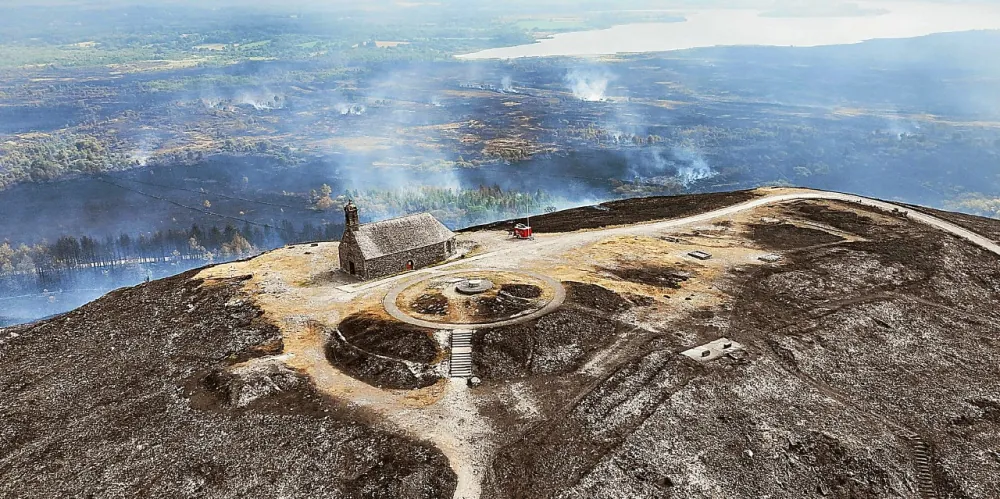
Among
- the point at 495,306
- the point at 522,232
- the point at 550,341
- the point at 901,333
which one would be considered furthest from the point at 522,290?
the point at 901,333

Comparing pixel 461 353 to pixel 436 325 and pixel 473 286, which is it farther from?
pixel 473 286

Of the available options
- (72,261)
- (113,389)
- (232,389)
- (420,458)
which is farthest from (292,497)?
(72,261)

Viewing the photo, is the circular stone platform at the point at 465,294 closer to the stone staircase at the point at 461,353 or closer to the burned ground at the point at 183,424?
the stone staircase at the point at 461,353

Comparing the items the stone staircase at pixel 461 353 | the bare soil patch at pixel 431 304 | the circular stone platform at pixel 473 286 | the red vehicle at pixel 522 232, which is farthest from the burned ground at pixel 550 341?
the red vehicle at pixel 522 232

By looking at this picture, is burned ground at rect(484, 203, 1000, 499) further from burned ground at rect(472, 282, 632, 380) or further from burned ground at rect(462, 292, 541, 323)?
burned ground at rect(462, 292, 541, 323)

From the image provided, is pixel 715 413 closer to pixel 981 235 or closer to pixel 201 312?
pixel 201 312

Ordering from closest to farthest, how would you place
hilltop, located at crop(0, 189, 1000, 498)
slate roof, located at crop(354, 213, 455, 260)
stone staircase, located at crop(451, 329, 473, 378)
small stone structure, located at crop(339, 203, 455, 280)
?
hilltop, located at crop(0, 189, 1000, 498), stone staircase, located at crop(451, 329, 473, 378), small stone structure, located at crop(339, 203, 455, 280), slate roof, located at crop(354, 213, 455, 260)

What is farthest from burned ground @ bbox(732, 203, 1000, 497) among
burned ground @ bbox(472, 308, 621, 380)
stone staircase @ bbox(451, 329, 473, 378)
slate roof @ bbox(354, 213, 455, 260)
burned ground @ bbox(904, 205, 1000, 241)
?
slate roof @ bbox(354, 213, 455, 260)
